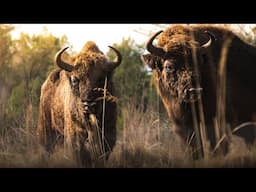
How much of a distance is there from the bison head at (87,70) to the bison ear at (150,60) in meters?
0.32

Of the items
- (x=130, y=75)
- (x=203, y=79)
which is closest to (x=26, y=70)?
(x=130, y=75)

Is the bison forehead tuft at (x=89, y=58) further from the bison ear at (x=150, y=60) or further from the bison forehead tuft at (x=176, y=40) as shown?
the bison forehead tuft at (x=176, y=40)

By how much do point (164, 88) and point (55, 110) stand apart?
142 cm

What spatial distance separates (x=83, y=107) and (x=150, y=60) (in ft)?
2.85

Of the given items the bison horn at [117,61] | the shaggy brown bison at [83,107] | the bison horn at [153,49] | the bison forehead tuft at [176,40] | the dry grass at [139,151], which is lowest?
the dry grass at [139,151]

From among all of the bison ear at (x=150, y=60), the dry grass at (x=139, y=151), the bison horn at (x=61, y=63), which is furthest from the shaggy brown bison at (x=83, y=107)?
the bison ear at (x=150, y=60)

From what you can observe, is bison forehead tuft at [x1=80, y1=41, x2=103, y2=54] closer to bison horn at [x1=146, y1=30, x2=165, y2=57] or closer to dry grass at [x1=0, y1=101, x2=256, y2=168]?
bison horn at [x1=146, y1=30, x2=165, y2=57]

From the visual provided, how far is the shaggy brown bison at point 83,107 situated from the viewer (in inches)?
228

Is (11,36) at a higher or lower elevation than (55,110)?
higher

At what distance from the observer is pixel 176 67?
5945 millimetres

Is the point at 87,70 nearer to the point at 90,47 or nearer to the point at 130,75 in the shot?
the point at 90,47

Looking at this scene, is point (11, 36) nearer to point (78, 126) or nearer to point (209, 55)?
point (78, 126)
